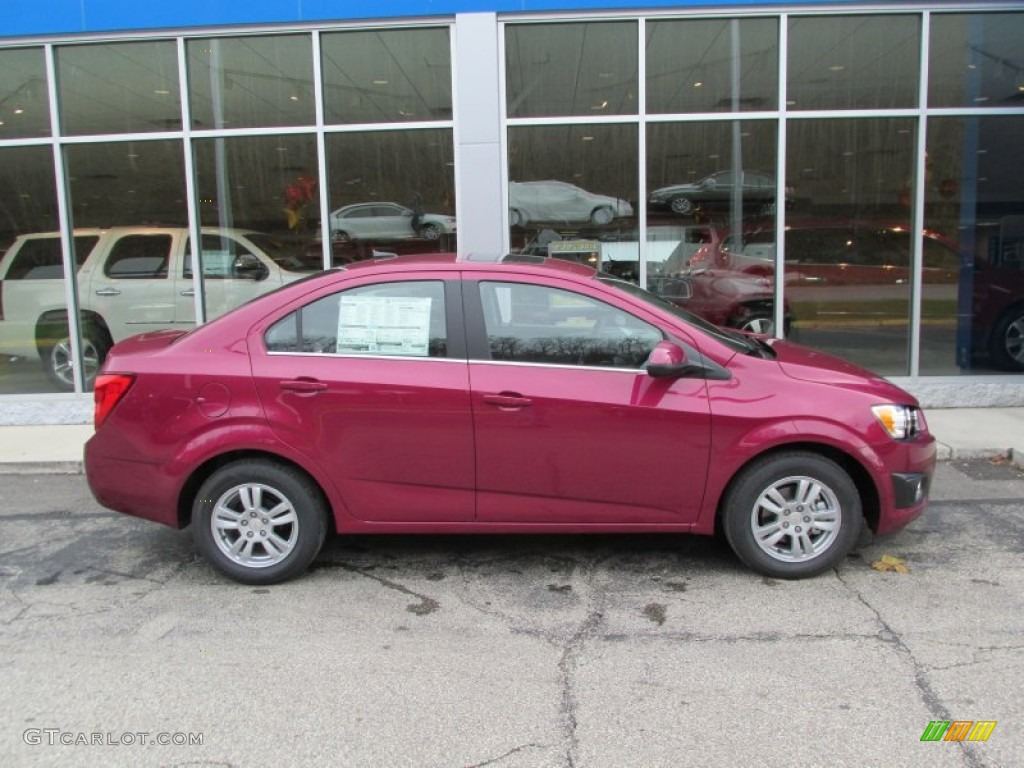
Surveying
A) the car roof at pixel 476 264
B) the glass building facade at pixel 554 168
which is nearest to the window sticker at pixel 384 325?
the car roof at pixel 476 264

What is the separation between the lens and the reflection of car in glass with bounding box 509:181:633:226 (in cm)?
871

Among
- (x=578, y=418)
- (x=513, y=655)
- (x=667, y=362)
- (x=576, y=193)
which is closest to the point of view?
(x=513, y=655)

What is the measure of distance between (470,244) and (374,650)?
566 centimetres

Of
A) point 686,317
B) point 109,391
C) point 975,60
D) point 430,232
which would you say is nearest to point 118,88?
point 430,232

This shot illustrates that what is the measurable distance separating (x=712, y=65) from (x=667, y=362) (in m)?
5.69

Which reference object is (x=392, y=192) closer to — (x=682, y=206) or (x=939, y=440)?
(x=682, y=206)

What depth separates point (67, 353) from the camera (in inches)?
351

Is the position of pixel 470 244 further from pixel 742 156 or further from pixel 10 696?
pixel 10 696

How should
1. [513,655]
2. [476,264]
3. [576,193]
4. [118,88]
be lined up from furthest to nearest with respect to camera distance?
1. [576,193]
2. [118,88]
3. [476,264]
4. [513,655]

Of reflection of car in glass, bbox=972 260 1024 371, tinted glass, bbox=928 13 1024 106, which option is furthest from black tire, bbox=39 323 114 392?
reflection of car in glass, bbox=972 260 1024 371

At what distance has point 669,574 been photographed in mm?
4480

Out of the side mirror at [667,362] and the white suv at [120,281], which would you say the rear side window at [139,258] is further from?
the side mirror at [667,362]

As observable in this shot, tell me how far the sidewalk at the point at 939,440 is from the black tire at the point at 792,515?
324 centimetres

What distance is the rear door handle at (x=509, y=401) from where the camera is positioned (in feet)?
13.5
